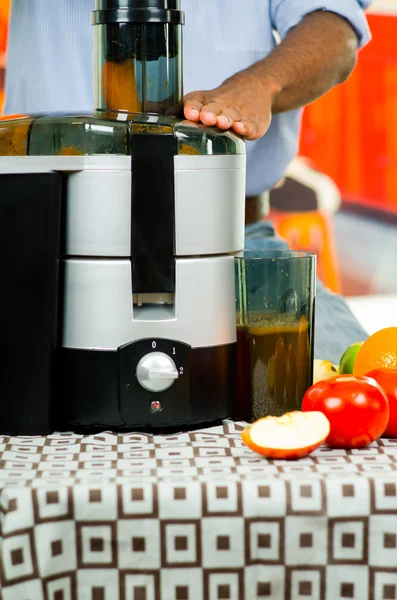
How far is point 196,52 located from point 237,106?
57cm

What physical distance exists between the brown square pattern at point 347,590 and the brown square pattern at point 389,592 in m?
0.03

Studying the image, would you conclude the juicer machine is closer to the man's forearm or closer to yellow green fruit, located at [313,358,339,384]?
yellow green fruit, located at [313,358,339,384]

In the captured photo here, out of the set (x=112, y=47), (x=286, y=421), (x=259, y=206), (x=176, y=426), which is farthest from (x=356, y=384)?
(x=259, y=206)

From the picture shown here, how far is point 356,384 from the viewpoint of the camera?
34.2 inches

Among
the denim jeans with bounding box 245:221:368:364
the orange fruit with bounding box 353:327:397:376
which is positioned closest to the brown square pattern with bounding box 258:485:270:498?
the orange fruit with bounding box 353:327:397:376

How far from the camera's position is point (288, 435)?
835mm

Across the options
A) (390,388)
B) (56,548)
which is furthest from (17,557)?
(390,388)

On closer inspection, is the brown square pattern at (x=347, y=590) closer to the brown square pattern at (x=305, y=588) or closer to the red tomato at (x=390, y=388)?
the brown square pattern at (x=305, y=588)

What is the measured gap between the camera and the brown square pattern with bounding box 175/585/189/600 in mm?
758

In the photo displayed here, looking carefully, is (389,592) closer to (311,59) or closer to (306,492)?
(306,492)

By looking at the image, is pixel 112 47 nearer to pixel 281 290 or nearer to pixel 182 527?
pixel 281 290

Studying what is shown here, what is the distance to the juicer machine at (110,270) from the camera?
0.90 metres

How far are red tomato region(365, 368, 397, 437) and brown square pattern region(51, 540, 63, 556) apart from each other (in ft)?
1.15

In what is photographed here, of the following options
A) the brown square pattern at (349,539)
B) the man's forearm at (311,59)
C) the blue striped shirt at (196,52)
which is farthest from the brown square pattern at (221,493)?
the blue striped shirt at (196,52)
